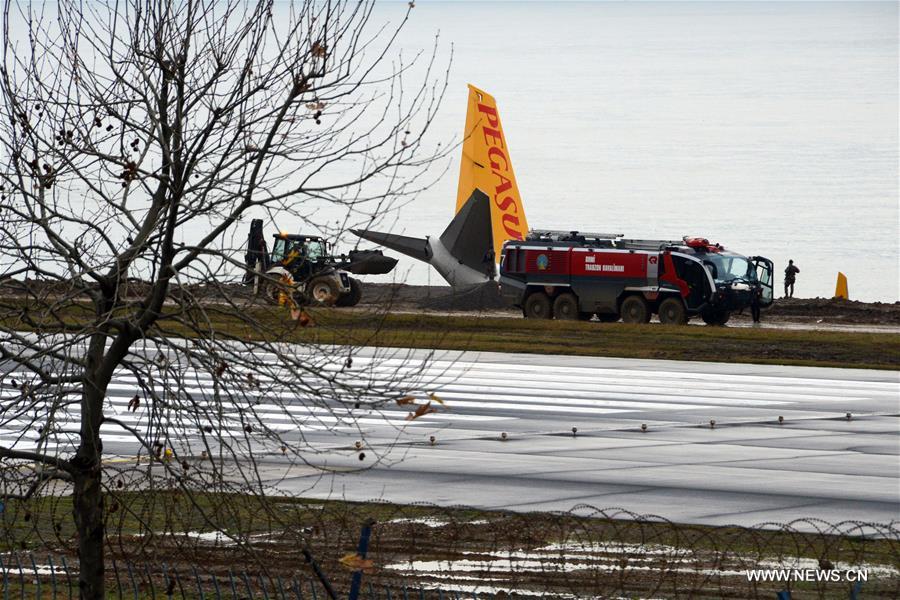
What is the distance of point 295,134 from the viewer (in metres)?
10.4

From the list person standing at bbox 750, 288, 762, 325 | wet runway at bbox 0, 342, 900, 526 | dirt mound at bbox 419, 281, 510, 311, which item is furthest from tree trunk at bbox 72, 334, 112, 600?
dirt mound at bbox 419, 281, 510, 311

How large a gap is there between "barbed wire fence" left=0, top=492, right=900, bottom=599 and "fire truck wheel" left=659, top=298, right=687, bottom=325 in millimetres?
26734

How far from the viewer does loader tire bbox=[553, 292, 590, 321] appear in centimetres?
4519

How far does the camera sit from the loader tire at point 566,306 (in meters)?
45.2

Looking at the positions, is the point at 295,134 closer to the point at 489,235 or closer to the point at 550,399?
the point at 550,399

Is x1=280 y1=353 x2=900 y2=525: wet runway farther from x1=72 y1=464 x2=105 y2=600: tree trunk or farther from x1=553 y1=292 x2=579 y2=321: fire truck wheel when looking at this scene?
x1=553 y1=292 x2=579 y2=321: fire truck wheel

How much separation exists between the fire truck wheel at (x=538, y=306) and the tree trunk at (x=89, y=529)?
1411 inches

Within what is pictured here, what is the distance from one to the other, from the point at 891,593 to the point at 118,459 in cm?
1160

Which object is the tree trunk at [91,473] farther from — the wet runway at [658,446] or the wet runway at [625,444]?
the wet runway at [658,446]

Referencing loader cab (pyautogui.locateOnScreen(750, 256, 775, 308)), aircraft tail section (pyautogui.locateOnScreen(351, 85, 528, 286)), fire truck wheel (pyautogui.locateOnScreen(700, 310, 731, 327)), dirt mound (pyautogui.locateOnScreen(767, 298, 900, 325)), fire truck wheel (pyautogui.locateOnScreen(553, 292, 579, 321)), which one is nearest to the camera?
fire truck wheel (pyautogui.locateOnScreen(700, 310, 731, 327))

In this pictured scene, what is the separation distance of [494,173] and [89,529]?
51.3 m

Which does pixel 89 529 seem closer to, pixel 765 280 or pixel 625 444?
pixel 625 444

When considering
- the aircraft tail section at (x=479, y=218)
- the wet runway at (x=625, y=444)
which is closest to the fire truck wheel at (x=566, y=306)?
the aircraft tail section at (x=479, y=218)

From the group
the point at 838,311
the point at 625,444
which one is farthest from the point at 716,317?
the point at 625,444
